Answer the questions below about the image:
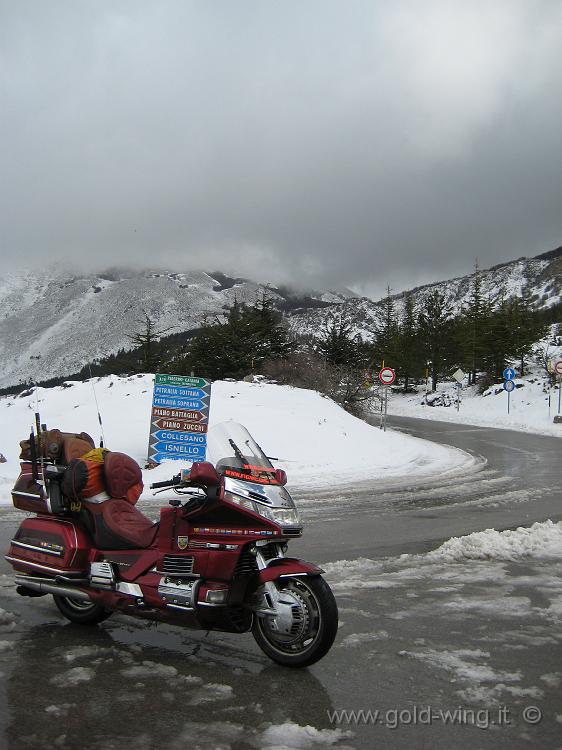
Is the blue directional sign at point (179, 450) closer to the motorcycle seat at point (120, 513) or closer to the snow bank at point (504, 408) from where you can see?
the motorcycle seat at point (120, 513)

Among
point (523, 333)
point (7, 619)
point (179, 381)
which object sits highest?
point (523, 333)

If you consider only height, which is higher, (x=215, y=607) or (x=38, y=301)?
(x=38, y=301)

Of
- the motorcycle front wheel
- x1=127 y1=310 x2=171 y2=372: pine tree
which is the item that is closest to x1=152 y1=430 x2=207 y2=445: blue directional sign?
the motorcycle front wheel

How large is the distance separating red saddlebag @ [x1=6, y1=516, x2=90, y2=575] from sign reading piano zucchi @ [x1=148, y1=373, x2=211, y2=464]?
867cm

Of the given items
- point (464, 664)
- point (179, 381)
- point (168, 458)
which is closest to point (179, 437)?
point (168, 458)

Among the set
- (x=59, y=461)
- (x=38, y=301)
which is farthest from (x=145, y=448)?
(x=38, y=301)

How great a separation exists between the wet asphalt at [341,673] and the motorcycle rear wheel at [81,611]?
0.24 feet

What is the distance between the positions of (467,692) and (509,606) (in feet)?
5.88

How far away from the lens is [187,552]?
13.5ft

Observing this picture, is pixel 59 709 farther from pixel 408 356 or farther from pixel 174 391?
pixel 408 356

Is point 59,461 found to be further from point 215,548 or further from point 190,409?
point 190,409

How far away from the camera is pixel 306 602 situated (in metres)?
3.83

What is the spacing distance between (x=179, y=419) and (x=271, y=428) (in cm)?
394

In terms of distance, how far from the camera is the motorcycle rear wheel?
4703mm
